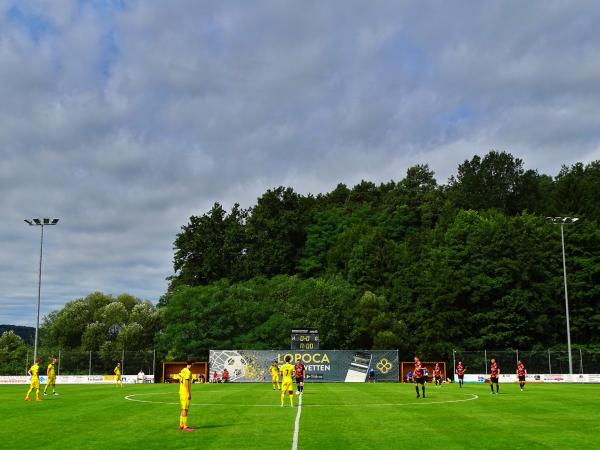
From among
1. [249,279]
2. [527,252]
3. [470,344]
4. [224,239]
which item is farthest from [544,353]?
[224,239]

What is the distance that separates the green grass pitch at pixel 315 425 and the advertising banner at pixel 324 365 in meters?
32.6

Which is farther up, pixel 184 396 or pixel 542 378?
pixel 184 396

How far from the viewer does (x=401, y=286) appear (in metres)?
88.9

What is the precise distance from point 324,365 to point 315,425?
4361 centimetres

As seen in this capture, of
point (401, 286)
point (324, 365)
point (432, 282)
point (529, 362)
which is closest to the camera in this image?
point (324, 365)

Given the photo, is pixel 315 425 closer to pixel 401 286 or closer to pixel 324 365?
pixel 324 365

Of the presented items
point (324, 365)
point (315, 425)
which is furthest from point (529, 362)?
point (315, 425)

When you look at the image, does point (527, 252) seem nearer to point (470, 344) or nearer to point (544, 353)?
point (470, 344)

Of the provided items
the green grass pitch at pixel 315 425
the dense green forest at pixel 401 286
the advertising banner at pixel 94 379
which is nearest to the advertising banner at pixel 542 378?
the dense green forest at pixel 401 286

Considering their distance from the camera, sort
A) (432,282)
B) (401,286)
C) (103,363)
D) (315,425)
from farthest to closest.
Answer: (401,286)
(432,282)
(103,363)
(315,425)

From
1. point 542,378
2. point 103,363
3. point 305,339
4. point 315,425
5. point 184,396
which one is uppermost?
point 305,339

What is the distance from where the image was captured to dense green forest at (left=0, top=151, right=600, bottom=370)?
80438mm

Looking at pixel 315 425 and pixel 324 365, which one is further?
pixel 324 365

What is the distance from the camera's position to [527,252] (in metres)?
83.5
